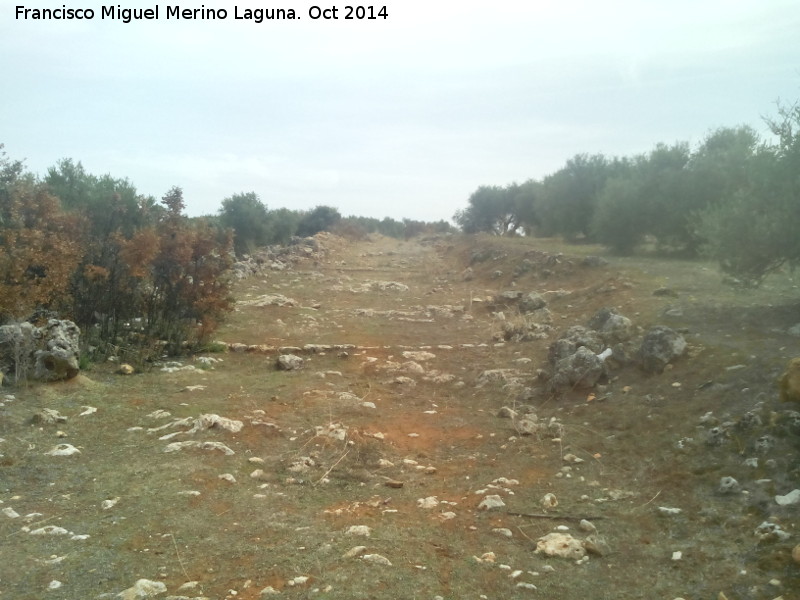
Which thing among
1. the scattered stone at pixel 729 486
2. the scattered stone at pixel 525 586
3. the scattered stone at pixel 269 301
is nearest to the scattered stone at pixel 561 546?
the scattered stone at pixel 525 586

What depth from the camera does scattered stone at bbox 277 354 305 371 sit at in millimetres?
11027

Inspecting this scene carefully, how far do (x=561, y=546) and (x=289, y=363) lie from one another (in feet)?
23.3

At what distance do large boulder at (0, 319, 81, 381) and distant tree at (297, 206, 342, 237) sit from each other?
134 ft

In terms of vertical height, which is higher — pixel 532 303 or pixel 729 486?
pixel 532 303

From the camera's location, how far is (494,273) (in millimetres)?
24250

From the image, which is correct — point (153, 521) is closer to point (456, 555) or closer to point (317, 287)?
point (456, 555)

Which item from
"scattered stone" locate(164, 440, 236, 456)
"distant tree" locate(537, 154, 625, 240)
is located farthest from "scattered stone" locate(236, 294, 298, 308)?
"distant tree" locate(537, 154, 625, 240)

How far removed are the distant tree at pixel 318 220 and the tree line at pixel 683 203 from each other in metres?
10.4

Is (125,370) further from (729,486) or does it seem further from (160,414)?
(729,486)

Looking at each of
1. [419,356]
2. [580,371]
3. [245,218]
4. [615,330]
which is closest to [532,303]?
[419,356]

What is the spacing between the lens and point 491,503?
556cm

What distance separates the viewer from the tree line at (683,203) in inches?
392

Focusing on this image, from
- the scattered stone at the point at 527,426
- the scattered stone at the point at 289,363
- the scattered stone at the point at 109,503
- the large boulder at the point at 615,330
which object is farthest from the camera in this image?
the scattered stone at the point at 289,363

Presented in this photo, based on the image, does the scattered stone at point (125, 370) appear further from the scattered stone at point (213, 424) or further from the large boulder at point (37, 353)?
the scattered stone at point (213, 424)
